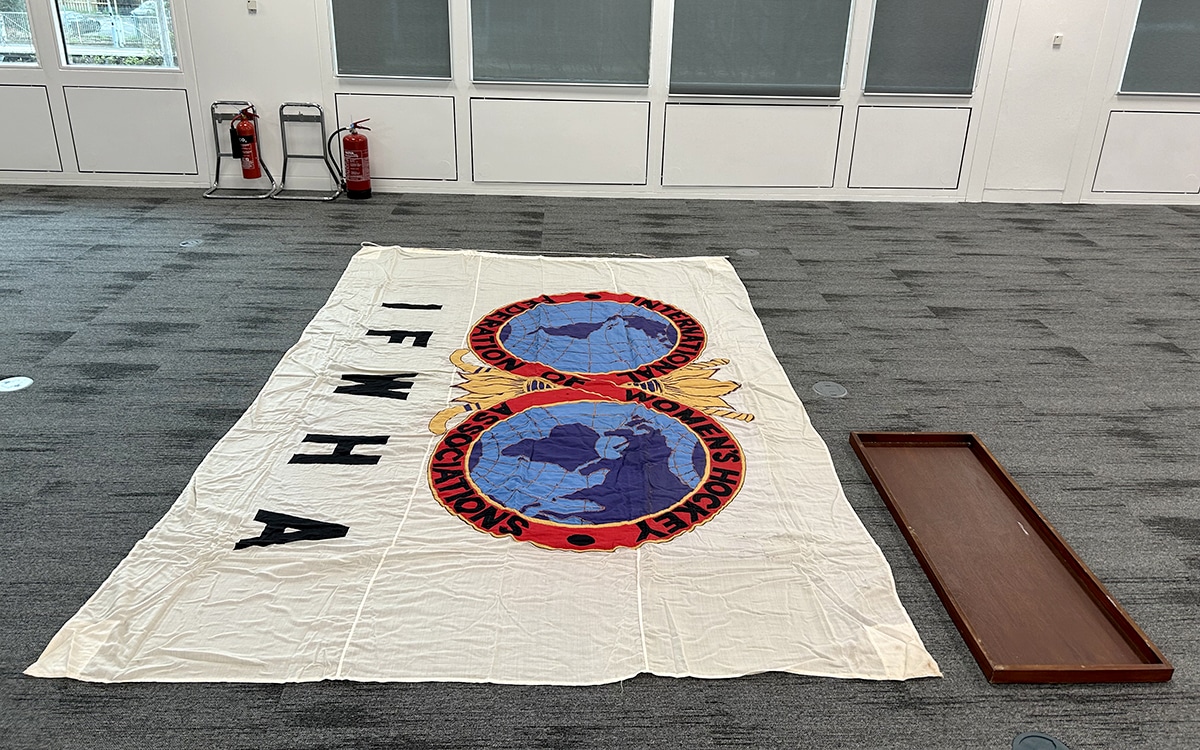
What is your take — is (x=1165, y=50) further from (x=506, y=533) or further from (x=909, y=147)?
(x=506, y=533)

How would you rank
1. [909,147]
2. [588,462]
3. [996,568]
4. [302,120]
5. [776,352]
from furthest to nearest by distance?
[909,147], [302,120], [776,352], [588,462], [996,568]

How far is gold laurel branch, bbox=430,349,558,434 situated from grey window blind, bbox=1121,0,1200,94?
552cm

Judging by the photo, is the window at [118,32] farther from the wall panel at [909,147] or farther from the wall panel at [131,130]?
the wall panel at [909,147]

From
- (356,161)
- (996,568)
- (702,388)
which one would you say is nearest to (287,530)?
(702,388)

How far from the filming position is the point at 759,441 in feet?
10.5

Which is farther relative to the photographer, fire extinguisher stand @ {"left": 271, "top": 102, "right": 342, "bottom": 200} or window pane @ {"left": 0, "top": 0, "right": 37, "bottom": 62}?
fire extinguisher stand @ {"left": 271, "top": 102, "right": 342, "bottom": 200}

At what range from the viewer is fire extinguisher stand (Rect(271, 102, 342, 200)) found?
6121mm

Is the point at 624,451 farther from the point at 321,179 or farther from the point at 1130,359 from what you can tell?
the point at 321,179

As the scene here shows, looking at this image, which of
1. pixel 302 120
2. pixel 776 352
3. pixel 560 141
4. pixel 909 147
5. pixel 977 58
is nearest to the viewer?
pixel 776 352

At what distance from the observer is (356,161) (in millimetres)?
6152

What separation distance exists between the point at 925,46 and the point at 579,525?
5151 millimetres

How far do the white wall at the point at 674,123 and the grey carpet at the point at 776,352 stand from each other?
0.26 m

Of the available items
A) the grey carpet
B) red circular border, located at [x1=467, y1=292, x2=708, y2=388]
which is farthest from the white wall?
red circular border, located at [x1=467, y1=292, x2=708, y2=388]

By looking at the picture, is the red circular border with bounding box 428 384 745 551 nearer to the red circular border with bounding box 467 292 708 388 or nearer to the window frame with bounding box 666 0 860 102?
the red circular border with bounding box 467 292 708 388
